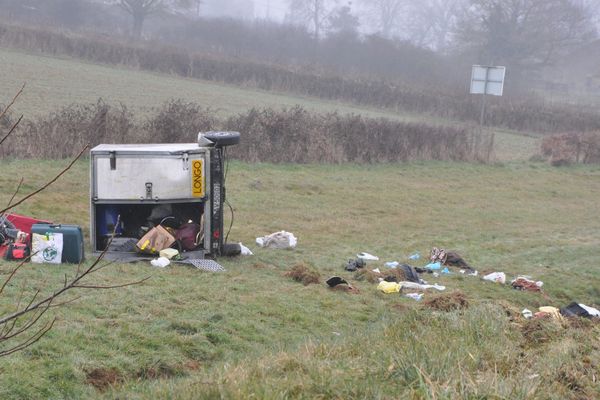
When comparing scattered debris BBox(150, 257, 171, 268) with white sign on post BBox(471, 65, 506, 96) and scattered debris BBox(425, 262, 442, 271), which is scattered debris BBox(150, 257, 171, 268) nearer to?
scattered debris BBox(425, 262, 442, 271)

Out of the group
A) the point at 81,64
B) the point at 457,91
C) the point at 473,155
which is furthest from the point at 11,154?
the point at 457,91

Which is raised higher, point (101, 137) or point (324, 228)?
point (101, 137)

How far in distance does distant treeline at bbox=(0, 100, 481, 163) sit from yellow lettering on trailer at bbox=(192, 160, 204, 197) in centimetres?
644

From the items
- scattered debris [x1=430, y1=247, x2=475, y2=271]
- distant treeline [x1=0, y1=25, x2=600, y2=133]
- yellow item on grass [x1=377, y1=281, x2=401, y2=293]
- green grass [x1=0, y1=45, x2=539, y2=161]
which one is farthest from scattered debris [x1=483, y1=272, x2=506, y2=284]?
distant treeline [x1=0, y1=25, x2=600, y2=133]

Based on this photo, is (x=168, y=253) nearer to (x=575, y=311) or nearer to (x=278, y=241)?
(x=278, y=241)

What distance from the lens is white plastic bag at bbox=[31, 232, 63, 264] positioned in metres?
10.4

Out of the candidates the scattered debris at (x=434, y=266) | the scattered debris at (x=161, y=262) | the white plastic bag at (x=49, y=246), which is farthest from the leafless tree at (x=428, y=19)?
the white plastic bag at (x=49, y=246)

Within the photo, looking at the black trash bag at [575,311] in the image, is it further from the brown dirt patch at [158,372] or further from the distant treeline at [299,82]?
the distant treeline at [299,82]

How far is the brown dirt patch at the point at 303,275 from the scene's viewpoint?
37.4 ft

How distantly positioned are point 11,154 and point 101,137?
7.50 feet

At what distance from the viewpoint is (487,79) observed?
1270 inches

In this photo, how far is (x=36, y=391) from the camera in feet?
20.4

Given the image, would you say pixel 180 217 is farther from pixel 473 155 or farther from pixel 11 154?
pixel 473 155

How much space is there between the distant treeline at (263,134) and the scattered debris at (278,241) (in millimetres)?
6304
